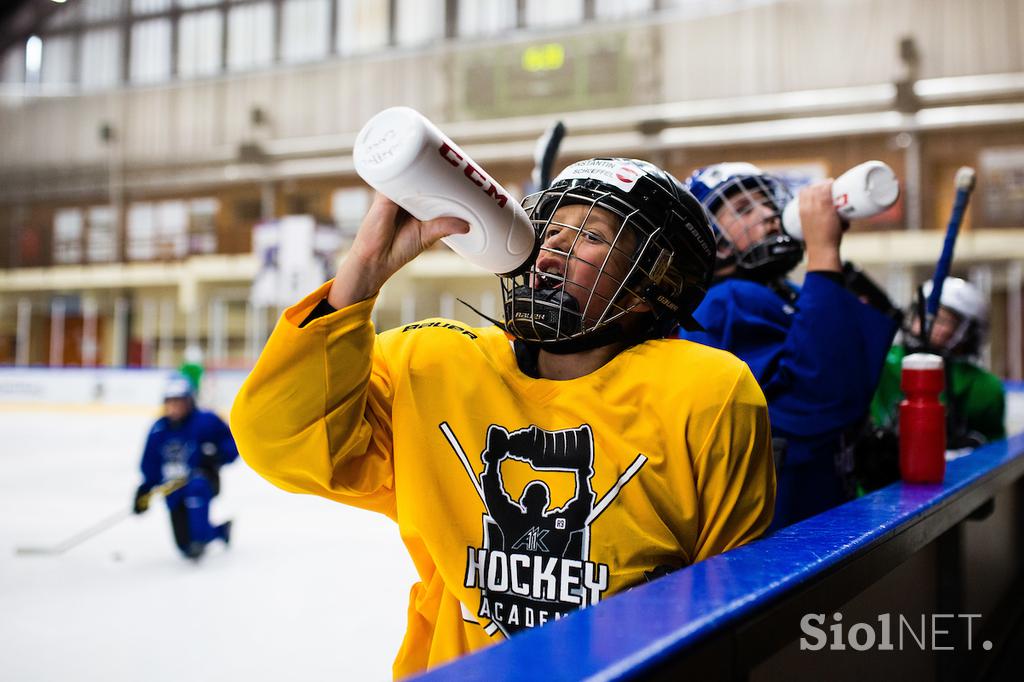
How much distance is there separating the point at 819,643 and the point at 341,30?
41.8ft

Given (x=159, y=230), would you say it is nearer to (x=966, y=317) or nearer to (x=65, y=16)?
(x=65, y=16)

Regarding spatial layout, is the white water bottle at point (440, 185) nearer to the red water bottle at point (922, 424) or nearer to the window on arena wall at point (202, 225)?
the red water bottle at point (922, 424)

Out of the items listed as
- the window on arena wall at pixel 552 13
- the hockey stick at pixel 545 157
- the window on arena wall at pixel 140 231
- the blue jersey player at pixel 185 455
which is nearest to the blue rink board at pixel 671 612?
the hockey stick at pixel 545 157

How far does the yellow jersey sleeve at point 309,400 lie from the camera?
0.78 metres

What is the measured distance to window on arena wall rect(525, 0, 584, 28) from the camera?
11.1 metres

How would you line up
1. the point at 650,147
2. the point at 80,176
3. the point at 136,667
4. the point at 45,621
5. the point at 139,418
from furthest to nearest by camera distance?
the point at 80,176 < the point at 650,147 < the point at 139,418 < the point at 45,621 < the point at 136,667

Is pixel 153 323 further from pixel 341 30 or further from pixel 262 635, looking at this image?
pixel 262 635

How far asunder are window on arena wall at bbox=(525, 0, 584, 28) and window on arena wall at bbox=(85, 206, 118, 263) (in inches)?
274

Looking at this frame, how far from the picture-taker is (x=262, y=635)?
2.41 meters

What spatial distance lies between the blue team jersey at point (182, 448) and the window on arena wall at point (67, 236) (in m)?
10.8

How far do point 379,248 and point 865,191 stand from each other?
30.2 inches

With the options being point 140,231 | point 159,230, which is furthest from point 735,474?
point 140,231

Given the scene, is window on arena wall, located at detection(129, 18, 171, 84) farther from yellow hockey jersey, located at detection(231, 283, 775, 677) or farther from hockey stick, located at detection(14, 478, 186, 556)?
yellow hockey jersey, located at detection(231, 283, 775, 677)

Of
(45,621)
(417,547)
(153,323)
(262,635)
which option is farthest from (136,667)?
(153,323)
